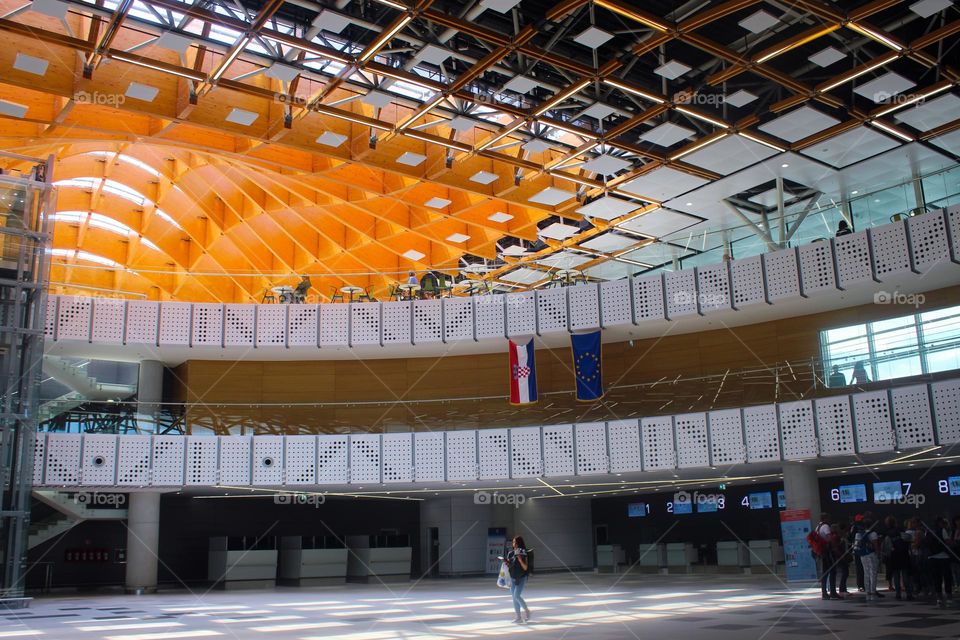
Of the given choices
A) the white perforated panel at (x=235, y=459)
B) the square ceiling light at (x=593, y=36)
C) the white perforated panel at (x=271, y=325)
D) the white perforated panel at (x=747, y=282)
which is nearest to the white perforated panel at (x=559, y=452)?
the white perforated panel at (x=747, y=282)

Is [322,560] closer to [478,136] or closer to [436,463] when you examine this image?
[436,463]

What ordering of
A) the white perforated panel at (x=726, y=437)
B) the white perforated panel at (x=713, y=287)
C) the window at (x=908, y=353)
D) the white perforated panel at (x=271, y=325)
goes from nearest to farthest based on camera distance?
the window at (x=908, y=353) → the white perforated panel at (x=726, y=437) → the white perforated panel at (x=713, y=287) → the white perforated panel at (x=271, y=325)

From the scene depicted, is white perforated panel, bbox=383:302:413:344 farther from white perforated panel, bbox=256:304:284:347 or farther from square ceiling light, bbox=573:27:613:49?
square ceiling light, bbox=573:27:613:49

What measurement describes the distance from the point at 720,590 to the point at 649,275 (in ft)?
30.1

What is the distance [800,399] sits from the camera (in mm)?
21219

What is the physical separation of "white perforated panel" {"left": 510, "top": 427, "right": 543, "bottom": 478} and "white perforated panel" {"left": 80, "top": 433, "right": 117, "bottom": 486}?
11509mm

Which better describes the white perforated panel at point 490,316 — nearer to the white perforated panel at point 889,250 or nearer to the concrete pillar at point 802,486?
the concrete pillar at point 802,486

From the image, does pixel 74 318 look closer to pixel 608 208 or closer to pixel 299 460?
pixel 299 460

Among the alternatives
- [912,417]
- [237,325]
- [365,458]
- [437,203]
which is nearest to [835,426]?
[912,417]

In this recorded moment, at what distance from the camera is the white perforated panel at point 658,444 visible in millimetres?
23094

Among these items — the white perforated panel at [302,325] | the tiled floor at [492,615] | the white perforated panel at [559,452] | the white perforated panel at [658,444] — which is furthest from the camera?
the white perforated panel at [302,325]

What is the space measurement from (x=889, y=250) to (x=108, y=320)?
22.3m

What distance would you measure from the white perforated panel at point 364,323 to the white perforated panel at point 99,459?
7778 mm

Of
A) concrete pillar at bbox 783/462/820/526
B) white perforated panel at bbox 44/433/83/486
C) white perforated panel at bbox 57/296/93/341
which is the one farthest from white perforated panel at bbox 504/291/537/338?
white perforated panel at bbox 44/433/83/486
